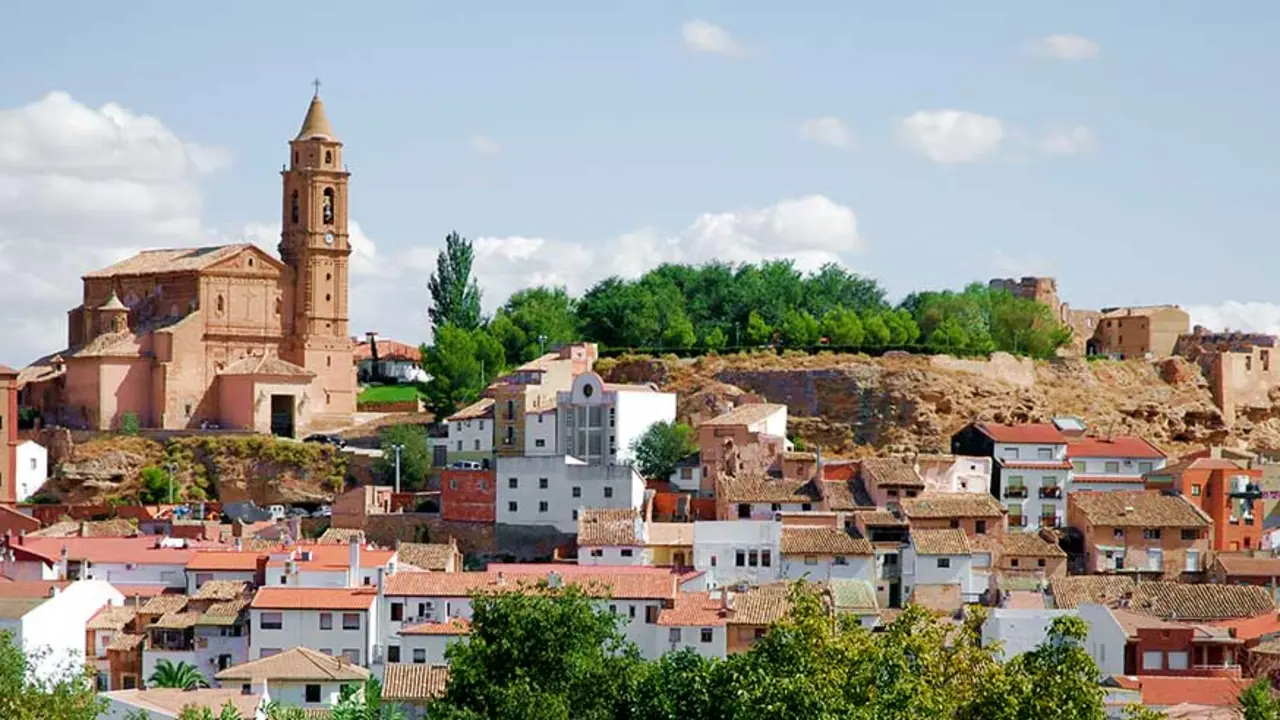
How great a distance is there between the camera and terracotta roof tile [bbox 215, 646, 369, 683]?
183 ft

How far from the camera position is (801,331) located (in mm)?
91500

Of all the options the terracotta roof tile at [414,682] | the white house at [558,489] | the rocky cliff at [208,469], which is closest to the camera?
the terracotta roof tile at [414,682]

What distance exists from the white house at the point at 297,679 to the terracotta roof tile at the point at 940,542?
15888mm

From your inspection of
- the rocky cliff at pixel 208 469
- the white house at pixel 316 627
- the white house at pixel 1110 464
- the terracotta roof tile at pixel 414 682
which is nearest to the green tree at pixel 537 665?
the terracotta roof tile at pixel 414 682

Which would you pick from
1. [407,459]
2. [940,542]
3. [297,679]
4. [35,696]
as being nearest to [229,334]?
[407,459]

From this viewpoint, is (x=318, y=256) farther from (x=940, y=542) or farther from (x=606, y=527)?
(x=940, y=542)

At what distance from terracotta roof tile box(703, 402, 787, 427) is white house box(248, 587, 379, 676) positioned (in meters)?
17.8

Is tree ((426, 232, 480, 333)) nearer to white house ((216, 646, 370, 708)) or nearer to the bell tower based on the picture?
the bell tower

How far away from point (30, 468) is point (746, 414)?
81.6 ft

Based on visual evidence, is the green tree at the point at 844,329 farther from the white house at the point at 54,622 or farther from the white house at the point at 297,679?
the white house at the point at 297,679

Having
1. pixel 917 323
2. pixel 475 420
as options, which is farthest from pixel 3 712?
pixel 917 323

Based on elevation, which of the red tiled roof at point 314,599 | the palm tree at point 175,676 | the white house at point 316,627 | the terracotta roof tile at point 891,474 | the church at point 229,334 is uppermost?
the church at point 229,334

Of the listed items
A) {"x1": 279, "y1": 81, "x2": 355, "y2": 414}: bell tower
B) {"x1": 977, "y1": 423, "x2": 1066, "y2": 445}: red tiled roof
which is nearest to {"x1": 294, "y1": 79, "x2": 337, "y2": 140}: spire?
{"x1": 279, "y1": 81, "x2": 355, "y2": 414}: bell tower

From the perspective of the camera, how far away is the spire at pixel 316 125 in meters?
94.8
